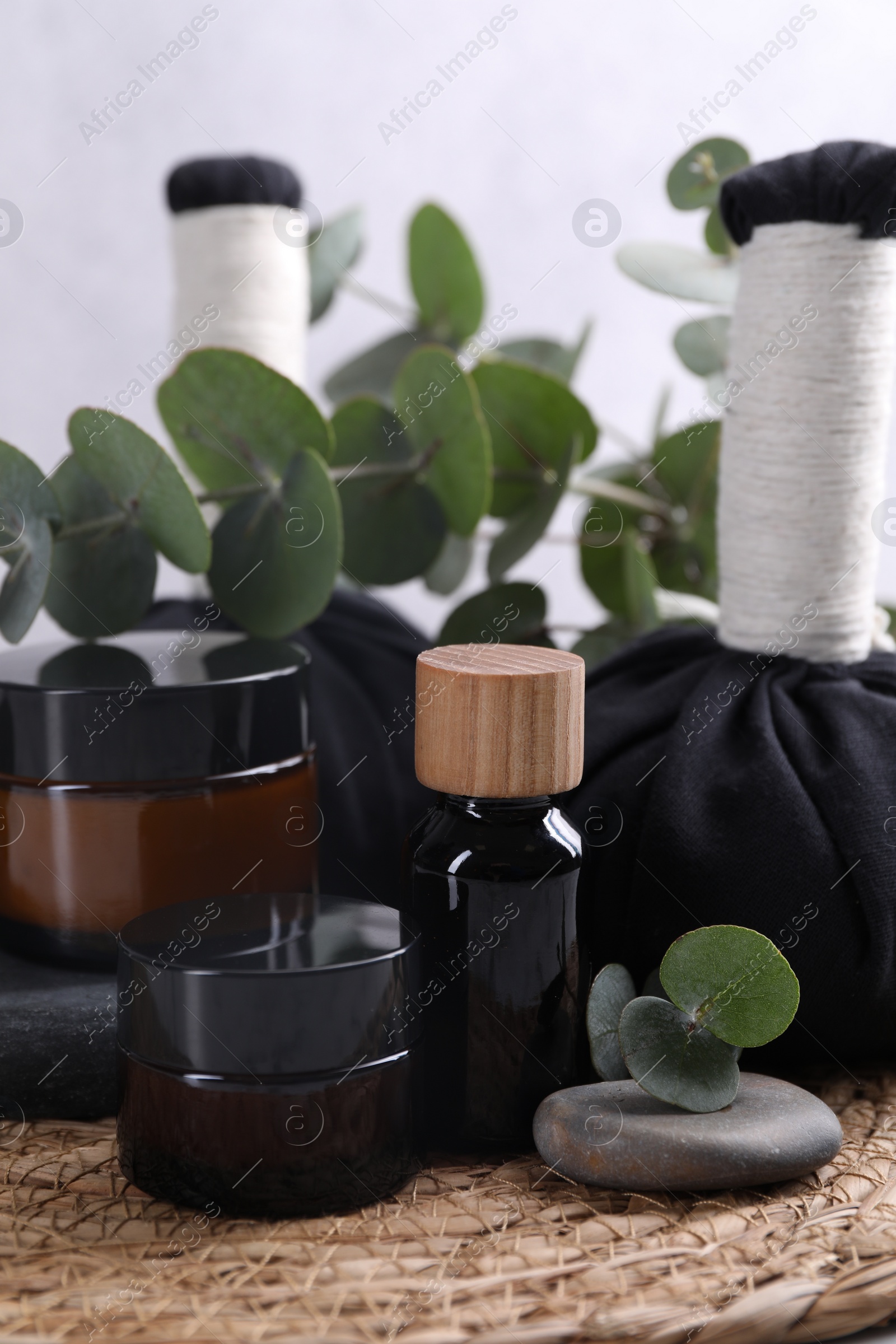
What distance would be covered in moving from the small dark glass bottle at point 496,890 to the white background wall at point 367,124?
56 cm

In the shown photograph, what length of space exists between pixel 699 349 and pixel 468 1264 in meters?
0.57

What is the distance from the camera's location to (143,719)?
0.48m

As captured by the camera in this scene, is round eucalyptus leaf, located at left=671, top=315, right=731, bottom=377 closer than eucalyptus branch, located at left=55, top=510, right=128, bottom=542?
No

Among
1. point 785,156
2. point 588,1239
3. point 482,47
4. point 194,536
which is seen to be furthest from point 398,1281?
point 482,47

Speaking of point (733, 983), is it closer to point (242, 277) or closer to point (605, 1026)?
point (605, 1026)

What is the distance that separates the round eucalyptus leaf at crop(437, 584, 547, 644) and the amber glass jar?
15 centimetres

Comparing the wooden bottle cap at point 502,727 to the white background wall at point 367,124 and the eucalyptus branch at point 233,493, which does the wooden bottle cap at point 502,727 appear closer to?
the eucalyptus branch at point 233,493

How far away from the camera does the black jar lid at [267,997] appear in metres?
0.39

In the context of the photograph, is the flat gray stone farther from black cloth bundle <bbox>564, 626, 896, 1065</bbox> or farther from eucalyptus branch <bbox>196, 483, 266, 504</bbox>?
eucalyptus branch <bbox>196, 483, 266, 504</bbox>

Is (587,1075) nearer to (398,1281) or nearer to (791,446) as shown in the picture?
(398,1281)

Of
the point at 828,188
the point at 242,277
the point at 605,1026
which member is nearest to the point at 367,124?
the point at 242,277

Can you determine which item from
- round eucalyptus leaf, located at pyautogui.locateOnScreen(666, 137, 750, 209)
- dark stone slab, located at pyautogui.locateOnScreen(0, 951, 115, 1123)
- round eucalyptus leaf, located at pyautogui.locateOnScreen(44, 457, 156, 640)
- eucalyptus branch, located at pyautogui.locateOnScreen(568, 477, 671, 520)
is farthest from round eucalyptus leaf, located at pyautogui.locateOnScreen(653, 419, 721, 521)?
dark stone slab, located at pyautogui.locateOnScreen(0, 951, 115, 1123)

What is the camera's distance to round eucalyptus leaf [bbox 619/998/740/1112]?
427 millimetres

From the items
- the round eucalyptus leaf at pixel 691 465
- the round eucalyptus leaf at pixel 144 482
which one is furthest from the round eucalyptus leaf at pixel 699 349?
the round eucalyptus leaf at pixel 144 482
